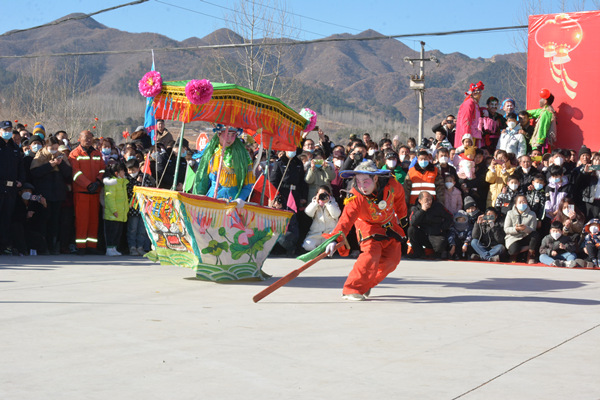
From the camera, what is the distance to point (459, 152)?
14.3m

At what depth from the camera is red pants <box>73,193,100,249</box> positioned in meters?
12.6

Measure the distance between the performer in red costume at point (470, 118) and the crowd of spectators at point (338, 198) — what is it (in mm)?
927

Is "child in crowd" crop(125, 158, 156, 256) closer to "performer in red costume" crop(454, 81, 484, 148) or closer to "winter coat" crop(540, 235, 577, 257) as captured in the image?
"performer in red costume" crop(454, 81, 484, 148)

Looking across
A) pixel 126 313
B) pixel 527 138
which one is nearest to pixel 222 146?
pixel 126 313

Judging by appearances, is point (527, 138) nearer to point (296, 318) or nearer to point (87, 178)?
point (87, 178)

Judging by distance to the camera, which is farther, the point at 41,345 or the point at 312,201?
the point at 312,201

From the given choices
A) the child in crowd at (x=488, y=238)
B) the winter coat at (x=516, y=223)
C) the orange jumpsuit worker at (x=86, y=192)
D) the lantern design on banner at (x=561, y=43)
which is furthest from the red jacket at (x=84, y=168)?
the lantern design on banner at (x=561, y=43)

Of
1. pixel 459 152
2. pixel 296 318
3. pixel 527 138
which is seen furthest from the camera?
pixel 527 138

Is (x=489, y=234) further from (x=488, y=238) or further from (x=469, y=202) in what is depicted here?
(x=469, y=202)

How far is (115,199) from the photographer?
497 inches

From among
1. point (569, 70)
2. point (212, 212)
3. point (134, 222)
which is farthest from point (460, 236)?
point (212, 212)

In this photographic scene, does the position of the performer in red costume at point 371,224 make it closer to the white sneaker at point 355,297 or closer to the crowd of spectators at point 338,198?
the white sneaker at point 355,297

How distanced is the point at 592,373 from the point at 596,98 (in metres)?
11.4

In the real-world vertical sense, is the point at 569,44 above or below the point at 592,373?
above
